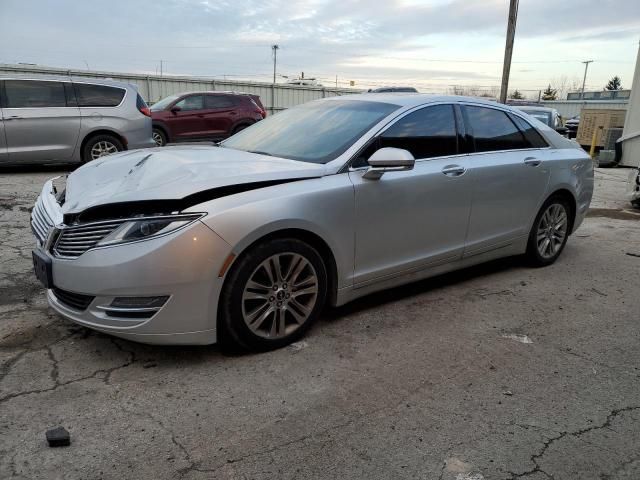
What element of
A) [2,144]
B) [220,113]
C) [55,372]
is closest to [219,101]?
[220,113]

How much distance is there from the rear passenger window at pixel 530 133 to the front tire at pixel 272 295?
104 inches

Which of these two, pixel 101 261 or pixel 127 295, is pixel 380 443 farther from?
pixel 101 261

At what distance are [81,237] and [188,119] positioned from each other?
1200cm

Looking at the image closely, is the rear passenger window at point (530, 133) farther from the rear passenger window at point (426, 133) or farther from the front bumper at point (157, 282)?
the front bumper at point (157, 282)

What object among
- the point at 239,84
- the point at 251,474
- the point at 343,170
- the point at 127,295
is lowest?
the point at 251,474

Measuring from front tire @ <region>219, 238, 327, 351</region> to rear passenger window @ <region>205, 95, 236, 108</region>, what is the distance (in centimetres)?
1230

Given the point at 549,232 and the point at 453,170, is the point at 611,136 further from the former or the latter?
the point at 453,170

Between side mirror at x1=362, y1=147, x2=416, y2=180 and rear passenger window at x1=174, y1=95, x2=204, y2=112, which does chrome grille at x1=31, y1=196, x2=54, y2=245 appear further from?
rear passenger window at x1=174, y1=95, x2=204, y2=112

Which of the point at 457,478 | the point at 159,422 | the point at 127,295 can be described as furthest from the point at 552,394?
the point at 127,295

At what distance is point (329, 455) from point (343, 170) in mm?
1827

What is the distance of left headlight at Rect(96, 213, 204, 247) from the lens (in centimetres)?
284

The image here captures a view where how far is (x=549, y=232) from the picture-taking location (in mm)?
5207

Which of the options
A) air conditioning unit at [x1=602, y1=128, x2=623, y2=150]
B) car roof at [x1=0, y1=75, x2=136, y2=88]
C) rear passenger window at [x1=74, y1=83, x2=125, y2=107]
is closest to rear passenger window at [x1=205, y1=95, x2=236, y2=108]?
car roof at [x1=0, y1=75, x2=136, y2=88]

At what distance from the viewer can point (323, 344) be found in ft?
11.3
